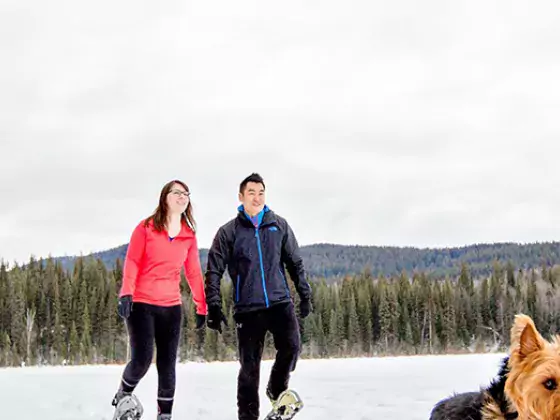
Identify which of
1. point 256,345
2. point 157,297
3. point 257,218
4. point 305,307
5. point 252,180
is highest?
point 252,180

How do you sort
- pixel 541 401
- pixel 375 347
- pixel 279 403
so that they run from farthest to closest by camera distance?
1. pixel 375 347
2. pixel 279 403
3. pixel 541 401

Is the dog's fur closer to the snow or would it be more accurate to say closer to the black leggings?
the snow

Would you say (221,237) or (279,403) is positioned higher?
(221,237)

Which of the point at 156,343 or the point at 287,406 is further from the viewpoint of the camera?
the point at 156,343

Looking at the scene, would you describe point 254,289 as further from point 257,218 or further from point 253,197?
point 253,197

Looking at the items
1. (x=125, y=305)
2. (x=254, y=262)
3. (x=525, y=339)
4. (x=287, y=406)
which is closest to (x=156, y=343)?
(x=125, y=305)

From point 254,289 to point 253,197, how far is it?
3.22ft

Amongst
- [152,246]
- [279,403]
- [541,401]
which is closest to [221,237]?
[152,246]

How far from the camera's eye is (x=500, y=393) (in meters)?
3.77

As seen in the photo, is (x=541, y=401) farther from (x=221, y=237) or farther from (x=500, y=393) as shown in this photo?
(x=221, y=237)

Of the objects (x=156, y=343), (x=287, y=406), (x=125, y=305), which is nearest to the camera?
(x=125, y=305)

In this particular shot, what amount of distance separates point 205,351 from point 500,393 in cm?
8334

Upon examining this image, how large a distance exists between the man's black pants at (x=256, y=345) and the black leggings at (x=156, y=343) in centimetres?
73

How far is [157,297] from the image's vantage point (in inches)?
290
